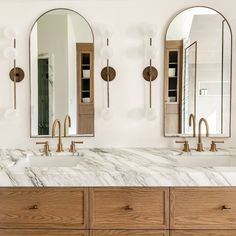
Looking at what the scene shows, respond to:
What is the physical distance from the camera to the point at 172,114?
237cm

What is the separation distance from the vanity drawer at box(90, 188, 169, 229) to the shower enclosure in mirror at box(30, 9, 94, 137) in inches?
30.4

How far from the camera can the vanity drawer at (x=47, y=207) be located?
5.59 ft

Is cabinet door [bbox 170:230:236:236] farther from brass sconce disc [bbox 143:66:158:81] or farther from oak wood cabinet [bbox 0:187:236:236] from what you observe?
brass sconce disc [bbox 143:66:158:81]

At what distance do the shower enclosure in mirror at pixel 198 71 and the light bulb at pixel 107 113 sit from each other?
428 mm

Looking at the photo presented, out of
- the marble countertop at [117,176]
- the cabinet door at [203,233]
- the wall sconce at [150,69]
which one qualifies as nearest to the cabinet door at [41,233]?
the marble countertop at [117,176]

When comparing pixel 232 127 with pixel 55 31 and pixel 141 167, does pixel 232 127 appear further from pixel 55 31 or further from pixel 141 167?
pixel 55 31

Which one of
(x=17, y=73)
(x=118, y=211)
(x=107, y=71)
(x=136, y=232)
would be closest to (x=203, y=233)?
(x=136, y=232)

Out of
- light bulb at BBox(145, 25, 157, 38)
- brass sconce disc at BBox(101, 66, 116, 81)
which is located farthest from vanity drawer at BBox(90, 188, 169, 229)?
light bulb at BBox(145, 25, 157, 38)

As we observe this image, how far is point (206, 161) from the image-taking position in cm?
219

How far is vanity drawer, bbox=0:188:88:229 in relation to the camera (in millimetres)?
1703

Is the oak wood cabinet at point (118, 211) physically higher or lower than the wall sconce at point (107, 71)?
lower

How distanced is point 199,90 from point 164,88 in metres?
0.27

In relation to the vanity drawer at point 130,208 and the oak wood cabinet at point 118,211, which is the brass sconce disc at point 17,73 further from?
the vanity drawer at point 130,208

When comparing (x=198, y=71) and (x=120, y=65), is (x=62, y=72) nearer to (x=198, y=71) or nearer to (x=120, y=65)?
(x=120, y=65)
